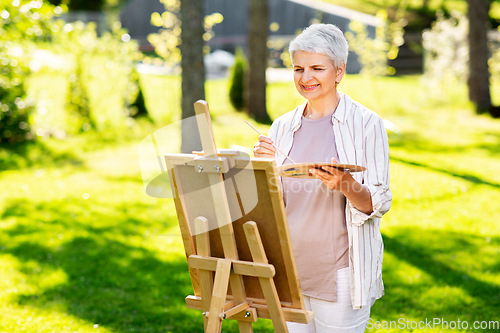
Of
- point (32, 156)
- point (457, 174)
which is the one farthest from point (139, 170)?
point (457, 174)

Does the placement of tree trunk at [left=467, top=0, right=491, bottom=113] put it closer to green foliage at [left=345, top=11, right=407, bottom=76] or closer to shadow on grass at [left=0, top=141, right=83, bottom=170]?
green foliage at [left=345, top=11, right=407, bottom=76]

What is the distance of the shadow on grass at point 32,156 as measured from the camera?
9.03 meters

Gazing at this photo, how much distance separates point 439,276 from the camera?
15.1 ft

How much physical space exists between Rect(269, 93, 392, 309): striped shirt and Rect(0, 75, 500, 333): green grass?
1.81 meters

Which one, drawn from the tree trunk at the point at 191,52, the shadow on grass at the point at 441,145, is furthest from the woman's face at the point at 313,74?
the shadow on grass at the point at 441,145

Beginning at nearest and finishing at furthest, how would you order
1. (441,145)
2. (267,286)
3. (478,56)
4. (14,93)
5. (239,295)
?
(267,286), (239,295), (14,93), (441,145), (478,56)

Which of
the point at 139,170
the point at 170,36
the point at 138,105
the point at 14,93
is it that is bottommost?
the point at 139,170

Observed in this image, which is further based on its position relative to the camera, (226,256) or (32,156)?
(32,156)

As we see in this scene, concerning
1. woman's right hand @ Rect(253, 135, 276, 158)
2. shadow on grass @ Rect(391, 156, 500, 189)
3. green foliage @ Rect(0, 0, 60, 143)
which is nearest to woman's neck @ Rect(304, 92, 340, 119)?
woman's right hand @ Rect(253, 135, 276, 158)

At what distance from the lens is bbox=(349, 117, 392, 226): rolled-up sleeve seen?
7.07ft

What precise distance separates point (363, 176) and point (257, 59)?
1091 centimetres

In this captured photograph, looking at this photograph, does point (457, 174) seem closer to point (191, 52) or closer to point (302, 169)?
point (191, 52)

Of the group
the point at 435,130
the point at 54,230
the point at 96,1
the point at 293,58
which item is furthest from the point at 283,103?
the point at 96,1

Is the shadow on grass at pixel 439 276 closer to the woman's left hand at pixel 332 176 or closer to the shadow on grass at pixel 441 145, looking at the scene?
the woman's left hand at pixel 332 176
